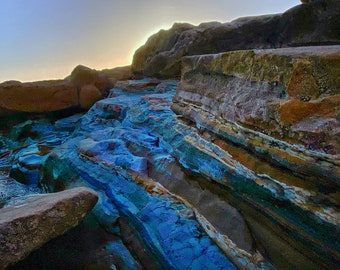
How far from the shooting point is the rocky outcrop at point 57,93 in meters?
9.17

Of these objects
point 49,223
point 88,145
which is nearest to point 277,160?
point 49,223

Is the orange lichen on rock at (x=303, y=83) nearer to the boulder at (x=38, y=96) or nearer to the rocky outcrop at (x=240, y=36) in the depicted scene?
the rocky outcrop at (x=240, y=36)

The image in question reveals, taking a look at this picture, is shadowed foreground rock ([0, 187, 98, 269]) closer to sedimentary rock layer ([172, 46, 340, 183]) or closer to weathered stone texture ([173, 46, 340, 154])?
sedimentary rock layer ([172, 46, 340, 183])

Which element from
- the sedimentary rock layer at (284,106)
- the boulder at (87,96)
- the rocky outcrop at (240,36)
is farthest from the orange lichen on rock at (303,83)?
the boulder at (87,96)

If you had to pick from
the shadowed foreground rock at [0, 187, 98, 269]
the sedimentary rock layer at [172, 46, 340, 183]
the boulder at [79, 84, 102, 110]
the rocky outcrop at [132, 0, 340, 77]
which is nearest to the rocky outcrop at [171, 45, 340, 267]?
the sedimentary rock layer at [172, 46, 340, 183]

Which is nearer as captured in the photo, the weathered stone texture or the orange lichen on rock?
the weathered stone texture

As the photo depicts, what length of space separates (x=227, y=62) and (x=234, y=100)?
2.07ft

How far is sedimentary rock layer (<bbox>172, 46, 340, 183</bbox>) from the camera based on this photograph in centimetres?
215

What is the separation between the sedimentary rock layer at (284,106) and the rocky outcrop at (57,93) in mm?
7459

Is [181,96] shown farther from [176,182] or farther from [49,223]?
[49,223]

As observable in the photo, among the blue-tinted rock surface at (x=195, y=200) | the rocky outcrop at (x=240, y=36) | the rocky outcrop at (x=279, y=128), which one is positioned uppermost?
the rocky outcrop at (x=240, y=36)

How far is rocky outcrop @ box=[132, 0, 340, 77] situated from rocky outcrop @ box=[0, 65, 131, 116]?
1.67 m

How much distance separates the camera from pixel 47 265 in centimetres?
287

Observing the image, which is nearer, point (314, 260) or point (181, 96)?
point (314, 260)
